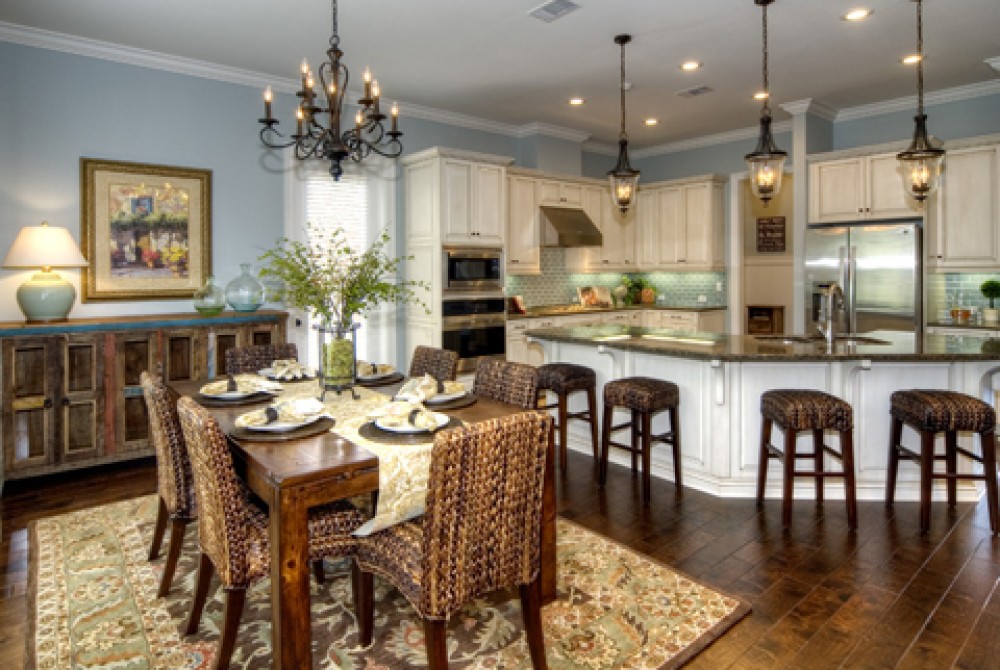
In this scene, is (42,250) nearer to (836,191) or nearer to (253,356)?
(253,356)

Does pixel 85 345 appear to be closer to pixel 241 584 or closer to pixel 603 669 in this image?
pixel 241 584

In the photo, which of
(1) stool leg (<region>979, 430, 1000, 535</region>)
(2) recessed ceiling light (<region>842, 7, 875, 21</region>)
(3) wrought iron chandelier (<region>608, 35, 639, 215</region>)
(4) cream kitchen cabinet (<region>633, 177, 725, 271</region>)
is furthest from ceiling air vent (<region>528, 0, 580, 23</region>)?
(4) cream kitchen cabinet (<region>633, 177, 725, 271</region>)

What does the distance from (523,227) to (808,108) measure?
3078 millimetres

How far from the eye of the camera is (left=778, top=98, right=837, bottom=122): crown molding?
616 centimetres

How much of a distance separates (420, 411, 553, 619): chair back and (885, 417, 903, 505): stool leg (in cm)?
261

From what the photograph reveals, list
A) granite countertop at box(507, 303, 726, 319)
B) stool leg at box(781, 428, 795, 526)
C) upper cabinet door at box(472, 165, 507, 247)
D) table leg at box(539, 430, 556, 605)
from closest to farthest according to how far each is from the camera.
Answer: table leg at box(539, 430, 556, 605) < stool leg at box(781, 428, 795, 526) < upper cabinet door at box(472, 165, 507, 247) < granite countertop at box(507, 303, 726, 319)

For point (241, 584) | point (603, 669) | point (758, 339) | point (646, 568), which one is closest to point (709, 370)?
point (758, 339)

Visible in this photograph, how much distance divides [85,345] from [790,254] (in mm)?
8901

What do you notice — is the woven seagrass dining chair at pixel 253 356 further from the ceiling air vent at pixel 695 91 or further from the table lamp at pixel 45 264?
the ceiling air vent at pixel 695 91

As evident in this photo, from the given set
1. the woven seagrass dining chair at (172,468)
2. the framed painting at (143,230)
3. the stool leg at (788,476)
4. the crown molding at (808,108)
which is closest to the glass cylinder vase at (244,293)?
the framed painting at (143,230)

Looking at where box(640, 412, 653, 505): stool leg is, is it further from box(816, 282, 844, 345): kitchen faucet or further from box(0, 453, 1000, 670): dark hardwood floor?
box(816, 282, 844, 345): kitchen faucet

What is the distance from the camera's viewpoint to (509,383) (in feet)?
9.87

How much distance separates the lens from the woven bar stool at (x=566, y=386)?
14.3 ft

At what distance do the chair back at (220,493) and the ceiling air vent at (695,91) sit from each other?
5248 mm
